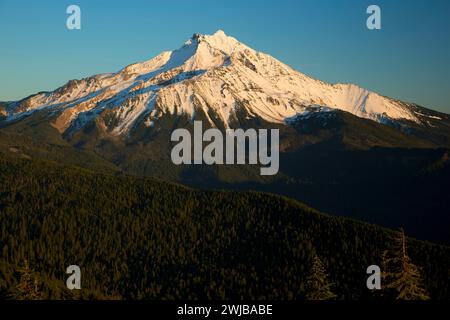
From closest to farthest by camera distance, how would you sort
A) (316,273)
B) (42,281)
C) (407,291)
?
(407,291) < (316,273) < (42,281)
